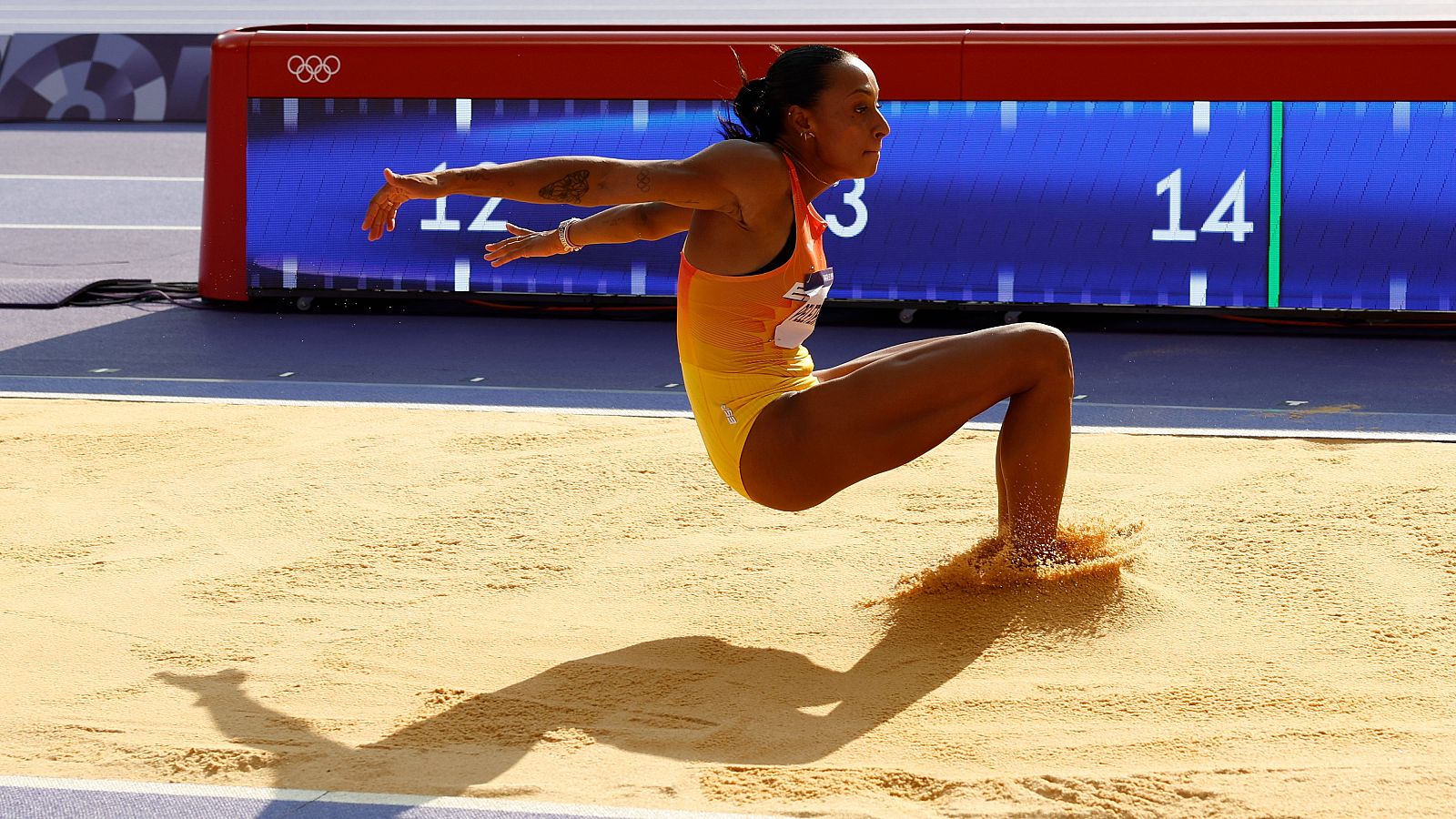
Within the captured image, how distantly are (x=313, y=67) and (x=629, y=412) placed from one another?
3.16 meters

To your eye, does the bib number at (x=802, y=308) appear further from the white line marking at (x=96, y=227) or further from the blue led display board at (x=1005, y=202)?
the white line marking at (x=96, y=227)

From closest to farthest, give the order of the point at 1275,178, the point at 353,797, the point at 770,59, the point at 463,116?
the point at 353,797
the point at 1275,178
the point at 770,59
the point at 463,116

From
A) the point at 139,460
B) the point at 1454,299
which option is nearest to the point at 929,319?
the point at 1454,299

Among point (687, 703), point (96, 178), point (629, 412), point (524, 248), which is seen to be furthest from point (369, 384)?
point (96, 178)

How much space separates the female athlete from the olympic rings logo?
4.85 meters

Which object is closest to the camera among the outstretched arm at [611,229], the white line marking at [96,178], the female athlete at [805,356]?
the female athlete at [805,356]

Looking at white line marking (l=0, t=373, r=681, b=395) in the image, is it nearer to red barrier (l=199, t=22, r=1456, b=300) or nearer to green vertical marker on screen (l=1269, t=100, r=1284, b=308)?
red barrier (l=199, t=22, r=1456, b=300)

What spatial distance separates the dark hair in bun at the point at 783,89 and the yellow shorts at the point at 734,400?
57 centimetres

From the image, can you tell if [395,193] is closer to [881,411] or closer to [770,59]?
[881,411]

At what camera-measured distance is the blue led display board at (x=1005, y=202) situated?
7.38 metres

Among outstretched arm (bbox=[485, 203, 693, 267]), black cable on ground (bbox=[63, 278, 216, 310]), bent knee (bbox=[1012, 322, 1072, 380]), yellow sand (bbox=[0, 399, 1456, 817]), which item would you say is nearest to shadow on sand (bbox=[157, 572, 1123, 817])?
yellow sand (bbox=[0, 399, 1456, 817])

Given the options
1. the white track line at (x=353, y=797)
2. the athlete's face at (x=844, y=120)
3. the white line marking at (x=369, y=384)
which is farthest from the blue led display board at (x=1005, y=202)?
the white track line at (x=353, y=797)

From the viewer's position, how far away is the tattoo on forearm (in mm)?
3316

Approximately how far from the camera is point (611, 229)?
4.13 meters
